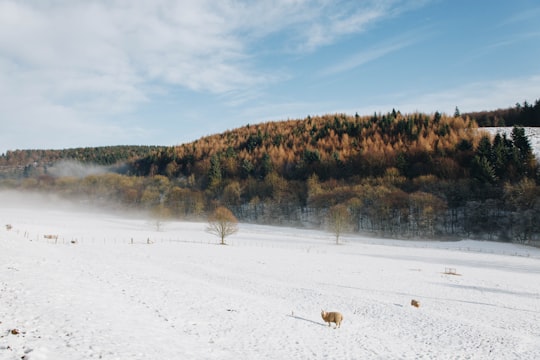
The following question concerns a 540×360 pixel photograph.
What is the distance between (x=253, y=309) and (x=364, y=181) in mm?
93834

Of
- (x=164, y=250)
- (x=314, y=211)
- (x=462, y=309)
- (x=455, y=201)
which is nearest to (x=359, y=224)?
(x=314, y=211)

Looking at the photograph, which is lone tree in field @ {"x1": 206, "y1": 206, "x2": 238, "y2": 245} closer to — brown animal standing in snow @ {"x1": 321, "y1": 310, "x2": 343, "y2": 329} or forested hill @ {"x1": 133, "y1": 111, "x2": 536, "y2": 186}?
brown animal standing in snow @ {"x1": 321, "y1": 310, "x2": 343, "y2": 329}

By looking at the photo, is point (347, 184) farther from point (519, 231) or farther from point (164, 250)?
point (164, 250)

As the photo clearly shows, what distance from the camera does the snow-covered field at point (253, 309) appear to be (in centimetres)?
1452

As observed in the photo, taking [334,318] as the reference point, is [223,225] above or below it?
above

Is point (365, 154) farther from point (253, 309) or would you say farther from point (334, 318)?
point (334, 318)

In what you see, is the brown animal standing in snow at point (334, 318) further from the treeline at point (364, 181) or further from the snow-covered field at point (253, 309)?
the treeline at point (364, 181)

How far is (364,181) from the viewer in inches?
4348

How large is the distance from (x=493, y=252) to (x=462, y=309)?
45857 millimetres

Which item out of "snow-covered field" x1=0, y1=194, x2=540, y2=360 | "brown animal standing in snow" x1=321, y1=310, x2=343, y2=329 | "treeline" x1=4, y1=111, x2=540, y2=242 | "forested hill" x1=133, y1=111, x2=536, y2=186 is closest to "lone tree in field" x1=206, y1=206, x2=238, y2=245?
"snow-covered field" x1=0, y1=194, x2=540, y2=360

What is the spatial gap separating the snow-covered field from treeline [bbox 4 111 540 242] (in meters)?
40.9

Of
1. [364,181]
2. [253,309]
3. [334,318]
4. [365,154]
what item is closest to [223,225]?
[253,309]

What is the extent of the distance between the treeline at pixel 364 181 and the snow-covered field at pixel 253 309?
40912 mm

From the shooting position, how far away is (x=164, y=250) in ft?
168
